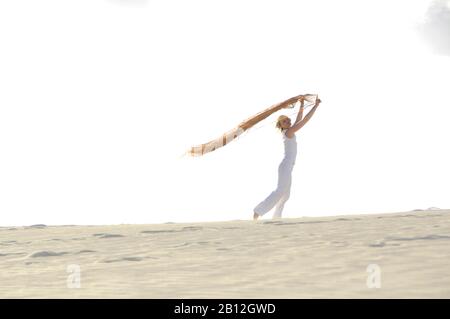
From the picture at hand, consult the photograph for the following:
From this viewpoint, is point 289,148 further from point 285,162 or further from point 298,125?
point 298,125

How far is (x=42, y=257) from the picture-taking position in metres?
8.62

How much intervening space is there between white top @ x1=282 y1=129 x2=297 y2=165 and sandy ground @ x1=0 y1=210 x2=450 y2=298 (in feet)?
10.5

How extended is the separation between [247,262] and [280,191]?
22.8 feet

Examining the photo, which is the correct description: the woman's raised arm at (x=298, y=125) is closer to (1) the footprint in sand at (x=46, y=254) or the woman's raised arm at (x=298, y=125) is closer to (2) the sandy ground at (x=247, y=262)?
(2) the sandy ground at (x=247, y=262)

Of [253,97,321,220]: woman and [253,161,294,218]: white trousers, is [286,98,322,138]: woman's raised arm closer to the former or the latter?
[253,97,321,220]: woman

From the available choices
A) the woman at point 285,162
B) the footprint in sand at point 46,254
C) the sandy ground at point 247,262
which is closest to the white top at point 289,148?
the woman at point 285,162

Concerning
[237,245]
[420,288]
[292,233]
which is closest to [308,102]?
[292,233]

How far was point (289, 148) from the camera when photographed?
538 inches

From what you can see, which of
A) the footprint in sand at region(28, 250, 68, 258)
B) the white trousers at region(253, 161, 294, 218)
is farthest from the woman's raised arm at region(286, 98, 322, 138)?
the footprint in sand at region(28, 250, 68, 258)

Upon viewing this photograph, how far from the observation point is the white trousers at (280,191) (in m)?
13.6

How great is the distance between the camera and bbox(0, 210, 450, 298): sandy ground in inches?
210

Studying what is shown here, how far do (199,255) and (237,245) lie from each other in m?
0.73
